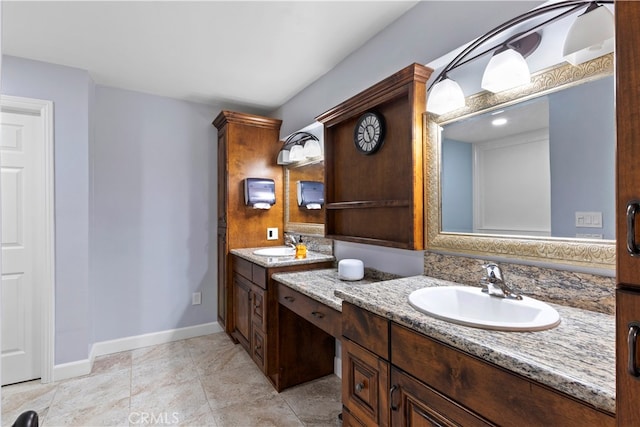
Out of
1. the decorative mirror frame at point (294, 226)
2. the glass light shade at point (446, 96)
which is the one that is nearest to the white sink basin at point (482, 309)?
the glass light shade at point (446, 96)

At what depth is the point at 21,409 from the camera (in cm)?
198

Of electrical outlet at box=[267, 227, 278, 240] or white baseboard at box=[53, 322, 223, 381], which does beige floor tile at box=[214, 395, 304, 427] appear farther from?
electrical outlet at box=[267, 227, 278, 240]

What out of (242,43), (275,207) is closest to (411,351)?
(242,43)

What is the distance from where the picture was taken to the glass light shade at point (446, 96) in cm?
148

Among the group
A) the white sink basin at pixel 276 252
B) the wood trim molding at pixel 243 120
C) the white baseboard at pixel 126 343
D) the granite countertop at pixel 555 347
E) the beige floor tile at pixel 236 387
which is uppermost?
the wood trim molding at pixel 243 120

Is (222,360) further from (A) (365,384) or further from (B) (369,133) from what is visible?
(B) (369,133)

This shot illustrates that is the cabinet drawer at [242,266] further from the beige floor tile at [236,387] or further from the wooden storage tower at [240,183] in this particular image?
the beige floor tile at [236,387]

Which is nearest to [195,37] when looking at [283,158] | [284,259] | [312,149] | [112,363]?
[312,149]

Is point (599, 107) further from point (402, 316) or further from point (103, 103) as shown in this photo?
point (103, 103)

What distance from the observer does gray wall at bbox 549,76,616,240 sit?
106cm

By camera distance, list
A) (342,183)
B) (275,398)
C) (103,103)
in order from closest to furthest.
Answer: (275,398), (342,183), (103,103)

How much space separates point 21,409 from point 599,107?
3.43 meters

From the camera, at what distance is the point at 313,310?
1.74 m

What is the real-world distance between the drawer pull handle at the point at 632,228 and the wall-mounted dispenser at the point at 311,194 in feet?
6.67
